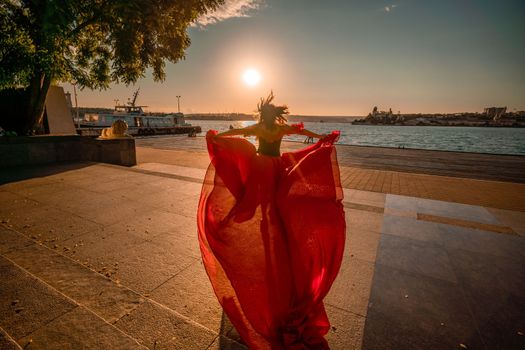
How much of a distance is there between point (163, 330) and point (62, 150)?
11547 millimetres

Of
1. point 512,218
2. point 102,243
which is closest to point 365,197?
point 512,218

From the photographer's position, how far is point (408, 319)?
245 cm

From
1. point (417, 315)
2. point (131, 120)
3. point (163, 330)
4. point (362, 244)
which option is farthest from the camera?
point (131, 120)

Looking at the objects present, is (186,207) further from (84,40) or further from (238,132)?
(84,40)

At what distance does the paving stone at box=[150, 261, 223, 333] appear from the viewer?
7.77ft

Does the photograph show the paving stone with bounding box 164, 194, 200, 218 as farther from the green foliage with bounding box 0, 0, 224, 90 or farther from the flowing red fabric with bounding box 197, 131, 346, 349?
the green foliage with bounding box 0, 0, 224, 90

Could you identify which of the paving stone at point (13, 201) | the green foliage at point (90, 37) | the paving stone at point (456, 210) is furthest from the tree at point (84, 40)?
the paving stone at point (456, 210)

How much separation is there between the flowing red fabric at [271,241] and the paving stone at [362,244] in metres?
1.55

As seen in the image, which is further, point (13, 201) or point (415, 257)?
point (13, 201)

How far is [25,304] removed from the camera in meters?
2.28

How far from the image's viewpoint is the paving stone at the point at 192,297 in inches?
93.3

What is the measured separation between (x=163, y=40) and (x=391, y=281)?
533 inches

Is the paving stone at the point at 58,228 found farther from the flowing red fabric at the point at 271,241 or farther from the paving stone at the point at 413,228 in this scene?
the paving stone at the point at 413,228

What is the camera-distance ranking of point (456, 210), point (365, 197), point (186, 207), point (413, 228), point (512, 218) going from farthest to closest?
point (365, 197) → point (456, 210) → point (512, 218) → point (186, 207) → point (413, 228)
